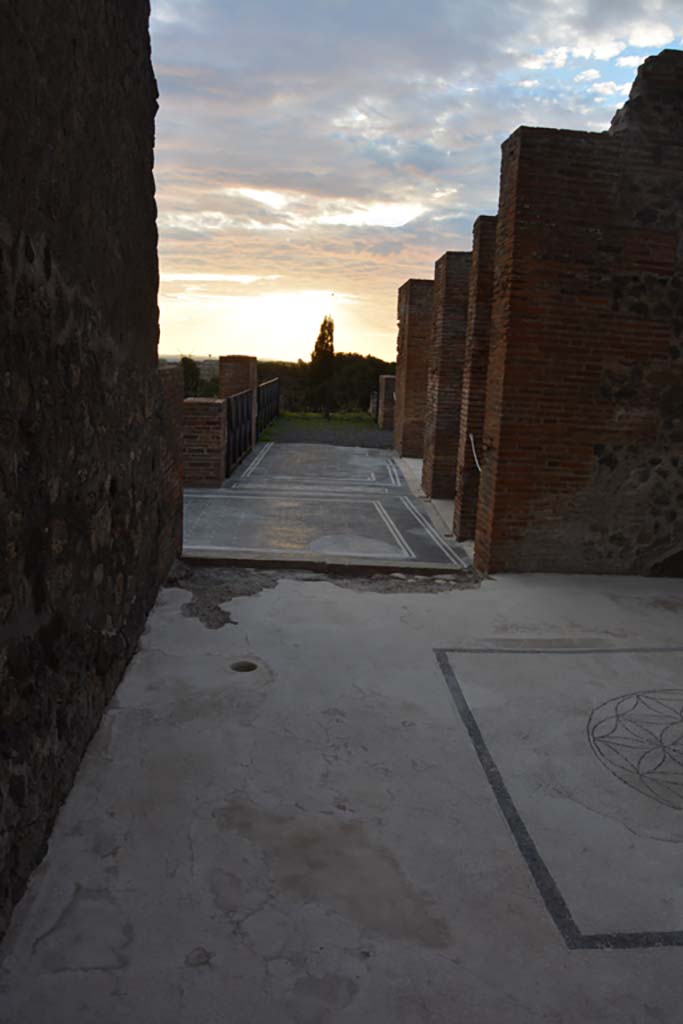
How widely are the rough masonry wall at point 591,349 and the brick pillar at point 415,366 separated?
7771 mm

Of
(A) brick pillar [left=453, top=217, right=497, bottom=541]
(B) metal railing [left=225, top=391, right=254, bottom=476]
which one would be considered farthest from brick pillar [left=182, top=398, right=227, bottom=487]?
(A) brick pillar [left=453, top=217, right=497, bottom=541]

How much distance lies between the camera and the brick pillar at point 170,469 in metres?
5.26

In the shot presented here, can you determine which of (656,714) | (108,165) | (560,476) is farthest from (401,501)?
(108,165)

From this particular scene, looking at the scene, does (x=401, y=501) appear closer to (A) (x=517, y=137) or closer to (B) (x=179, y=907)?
(A) (x=517, y=137)

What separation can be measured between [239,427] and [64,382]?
32.4ft

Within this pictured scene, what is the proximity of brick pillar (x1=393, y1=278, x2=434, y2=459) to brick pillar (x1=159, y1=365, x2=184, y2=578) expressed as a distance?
845cm

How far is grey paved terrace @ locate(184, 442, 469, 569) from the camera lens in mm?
6844

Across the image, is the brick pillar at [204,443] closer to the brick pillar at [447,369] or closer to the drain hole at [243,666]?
the brick pillar at [447,369]

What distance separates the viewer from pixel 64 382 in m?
2.88

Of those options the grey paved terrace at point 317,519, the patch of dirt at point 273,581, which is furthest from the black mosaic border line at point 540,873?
the grey paved terrace at point 317,519

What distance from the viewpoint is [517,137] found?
5.51 metres

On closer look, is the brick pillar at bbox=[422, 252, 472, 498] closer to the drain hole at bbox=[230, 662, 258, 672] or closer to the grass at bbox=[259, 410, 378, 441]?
the drain hole at bbox=[230, 662, 258, 672]

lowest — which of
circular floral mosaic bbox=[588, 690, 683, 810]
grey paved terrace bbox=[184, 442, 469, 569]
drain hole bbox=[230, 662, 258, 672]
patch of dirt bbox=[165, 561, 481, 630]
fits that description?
circular floral mosaic bbox=[588, 690, 683, 810]

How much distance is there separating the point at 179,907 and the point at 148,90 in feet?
13.9
